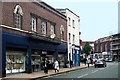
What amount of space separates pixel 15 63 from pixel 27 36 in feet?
10.7

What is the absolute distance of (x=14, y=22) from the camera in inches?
1215

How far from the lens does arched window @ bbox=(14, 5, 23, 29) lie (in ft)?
103

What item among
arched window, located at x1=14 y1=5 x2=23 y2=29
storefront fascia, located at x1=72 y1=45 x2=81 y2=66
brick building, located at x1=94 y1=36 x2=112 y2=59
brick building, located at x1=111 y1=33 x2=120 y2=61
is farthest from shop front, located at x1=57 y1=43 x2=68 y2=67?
brick building, located at x1=94 y1=36 x2=112 y2=59

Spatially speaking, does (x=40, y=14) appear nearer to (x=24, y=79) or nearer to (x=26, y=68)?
(x=26, y=68)

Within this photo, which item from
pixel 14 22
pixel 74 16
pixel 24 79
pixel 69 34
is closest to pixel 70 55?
pixel 69 34

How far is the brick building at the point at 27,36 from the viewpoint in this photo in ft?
94.6

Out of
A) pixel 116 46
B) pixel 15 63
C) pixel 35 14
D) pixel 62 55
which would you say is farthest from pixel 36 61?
pixel 116 46

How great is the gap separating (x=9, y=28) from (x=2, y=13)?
1.84 m

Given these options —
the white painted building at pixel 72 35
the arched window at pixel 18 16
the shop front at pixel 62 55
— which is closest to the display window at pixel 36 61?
the arched window at pixel 18 16

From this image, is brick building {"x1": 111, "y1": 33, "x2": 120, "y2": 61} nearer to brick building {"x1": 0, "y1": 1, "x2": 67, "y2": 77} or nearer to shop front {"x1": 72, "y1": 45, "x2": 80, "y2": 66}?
shop front {"x1": 72, "y1": 45, "x2": 80, "y2": 66}

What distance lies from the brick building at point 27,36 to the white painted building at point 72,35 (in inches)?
345

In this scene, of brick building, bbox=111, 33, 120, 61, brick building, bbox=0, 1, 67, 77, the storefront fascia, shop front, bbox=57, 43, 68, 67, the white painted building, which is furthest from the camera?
brick building, bbox=111, 33, 120, 61

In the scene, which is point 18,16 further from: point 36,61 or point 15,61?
point 36,61

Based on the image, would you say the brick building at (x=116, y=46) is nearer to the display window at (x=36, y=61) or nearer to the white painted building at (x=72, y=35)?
the white painted building at (x=72, y=35)
